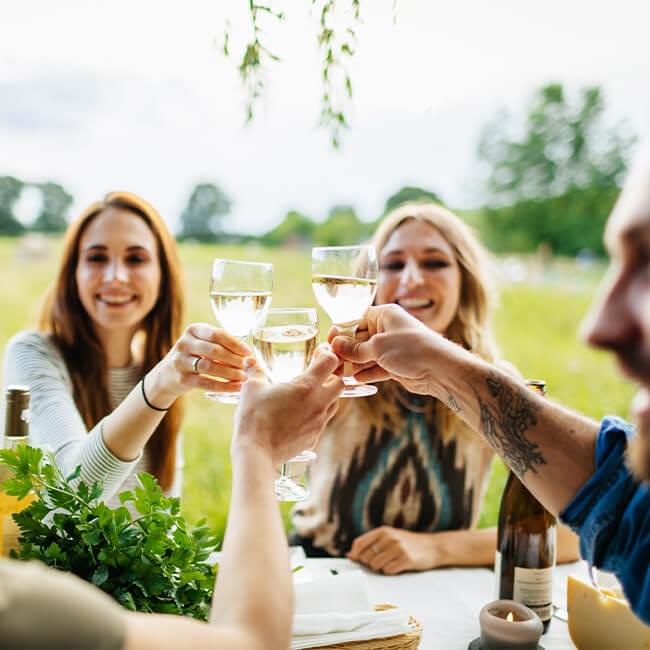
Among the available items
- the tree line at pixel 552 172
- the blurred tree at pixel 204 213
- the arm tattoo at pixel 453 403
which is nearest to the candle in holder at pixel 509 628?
the arm tattoo at pixel 453 403

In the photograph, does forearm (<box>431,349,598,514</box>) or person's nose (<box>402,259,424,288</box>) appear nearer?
forearm (<box>431,349,598,514</box>)

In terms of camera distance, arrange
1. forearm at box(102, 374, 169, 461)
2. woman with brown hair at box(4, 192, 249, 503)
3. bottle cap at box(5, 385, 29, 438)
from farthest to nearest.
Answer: woman with brown hair at box(4, 192, 249, 503), forearm at box(102, 374, 169, 461), bottle cap at box(5, 385, 29, 438)

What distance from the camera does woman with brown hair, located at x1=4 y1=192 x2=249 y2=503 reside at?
6.70ft

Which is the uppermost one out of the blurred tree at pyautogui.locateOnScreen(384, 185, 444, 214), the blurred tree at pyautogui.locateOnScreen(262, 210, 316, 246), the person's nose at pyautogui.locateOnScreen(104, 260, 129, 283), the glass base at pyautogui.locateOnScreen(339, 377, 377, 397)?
the blurred tree at pyautogui.locateOnScreen(384, 185, 444, 214)

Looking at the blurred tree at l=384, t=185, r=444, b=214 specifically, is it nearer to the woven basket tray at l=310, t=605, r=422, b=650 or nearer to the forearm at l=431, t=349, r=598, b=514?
the forearm at l=431, t=349, r=598, b=514

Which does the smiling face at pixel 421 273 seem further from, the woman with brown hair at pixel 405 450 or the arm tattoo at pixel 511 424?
the arm tattoo at pixel 511 424

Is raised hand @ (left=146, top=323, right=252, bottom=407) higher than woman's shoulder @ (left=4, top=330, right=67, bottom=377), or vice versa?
raised hand @ (left=146, top=323, right=252, bottom=407)

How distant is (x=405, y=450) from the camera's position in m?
2.27

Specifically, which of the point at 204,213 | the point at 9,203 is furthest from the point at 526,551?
the point at 9,203

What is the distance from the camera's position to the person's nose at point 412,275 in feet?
7.38

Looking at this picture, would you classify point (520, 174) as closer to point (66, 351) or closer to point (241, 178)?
point (241, 178)

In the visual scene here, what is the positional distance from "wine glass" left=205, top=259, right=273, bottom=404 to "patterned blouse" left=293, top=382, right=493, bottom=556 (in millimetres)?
970

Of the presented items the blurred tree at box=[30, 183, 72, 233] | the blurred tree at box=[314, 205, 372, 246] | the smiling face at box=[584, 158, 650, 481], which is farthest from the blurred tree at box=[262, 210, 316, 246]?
the smiling face at box=[584, 158, 650, 481]

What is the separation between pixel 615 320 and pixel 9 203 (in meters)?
3.78
